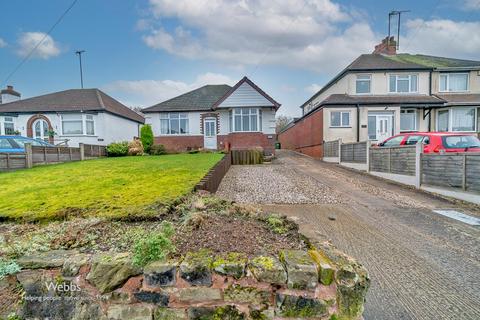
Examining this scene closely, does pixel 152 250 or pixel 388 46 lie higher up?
pixel 388 46

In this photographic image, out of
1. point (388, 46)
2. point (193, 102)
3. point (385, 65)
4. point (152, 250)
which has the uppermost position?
point (388, 46)

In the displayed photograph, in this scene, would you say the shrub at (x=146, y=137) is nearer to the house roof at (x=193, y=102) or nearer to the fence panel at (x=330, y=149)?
the house roof at (x=193, y=102)

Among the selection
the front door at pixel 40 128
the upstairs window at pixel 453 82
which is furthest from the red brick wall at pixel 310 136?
the front door at pixel 40 128

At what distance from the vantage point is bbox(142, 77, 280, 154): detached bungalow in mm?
18203

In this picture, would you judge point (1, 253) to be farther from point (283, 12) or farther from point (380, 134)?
point (380, 134)

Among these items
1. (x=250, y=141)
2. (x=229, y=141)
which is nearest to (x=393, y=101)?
(x=250, y=141)

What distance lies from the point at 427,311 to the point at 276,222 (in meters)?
1.74

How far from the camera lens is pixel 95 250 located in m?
2.53

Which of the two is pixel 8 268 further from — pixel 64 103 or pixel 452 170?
pixel 64 103

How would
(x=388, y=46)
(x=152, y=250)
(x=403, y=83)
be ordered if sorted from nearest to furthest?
(x=152, y=250) → (x=403, y=83) → (x=388, y=46)

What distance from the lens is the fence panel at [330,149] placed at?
1592 cm

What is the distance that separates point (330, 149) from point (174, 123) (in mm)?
12662

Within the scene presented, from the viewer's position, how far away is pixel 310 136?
21688 millimetres

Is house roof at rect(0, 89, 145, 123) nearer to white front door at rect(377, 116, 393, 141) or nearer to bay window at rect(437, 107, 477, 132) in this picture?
white front door at rect(377, 116, 393, 141)
